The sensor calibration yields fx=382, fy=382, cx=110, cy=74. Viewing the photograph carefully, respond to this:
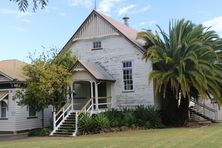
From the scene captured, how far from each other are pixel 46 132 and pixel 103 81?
21.7 ft

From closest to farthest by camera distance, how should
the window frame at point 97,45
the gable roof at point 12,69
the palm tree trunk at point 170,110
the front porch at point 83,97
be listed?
the front porch at point 83,97
the palm tree trunk at point 170,110
the gable roof at point 12,69
the window frame at point 97,45

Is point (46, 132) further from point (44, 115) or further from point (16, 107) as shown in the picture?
point (44, 115)

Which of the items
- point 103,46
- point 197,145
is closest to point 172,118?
point 103,46

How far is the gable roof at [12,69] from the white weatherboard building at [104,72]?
2404 millimetres

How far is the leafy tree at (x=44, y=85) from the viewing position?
87.4ft

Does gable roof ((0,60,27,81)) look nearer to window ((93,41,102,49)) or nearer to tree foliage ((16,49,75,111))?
tree foliage ((16,49,75,111))

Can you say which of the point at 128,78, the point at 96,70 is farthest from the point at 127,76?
the point at 96,70

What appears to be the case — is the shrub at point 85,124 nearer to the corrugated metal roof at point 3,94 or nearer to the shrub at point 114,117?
the shrub at point 114,117

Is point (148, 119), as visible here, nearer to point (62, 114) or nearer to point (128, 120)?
point (128, 120)

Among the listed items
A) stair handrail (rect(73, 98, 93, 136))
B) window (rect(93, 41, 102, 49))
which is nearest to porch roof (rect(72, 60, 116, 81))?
window (rect(93, 41, 102, 49))

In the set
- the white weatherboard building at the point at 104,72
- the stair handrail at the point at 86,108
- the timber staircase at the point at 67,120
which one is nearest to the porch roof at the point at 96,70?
the white weatherboard building at the point at 104,72

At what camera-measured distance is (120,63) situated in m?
31.5

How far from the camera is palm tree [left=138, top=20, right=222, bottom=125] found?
26.8 meters

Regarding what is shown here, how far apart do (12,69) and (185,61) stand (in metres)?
14.7
